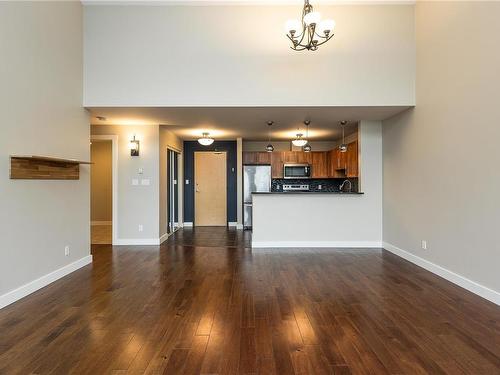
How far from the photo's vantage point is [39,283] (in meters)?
3.34

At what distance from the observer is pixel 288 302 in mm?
2932

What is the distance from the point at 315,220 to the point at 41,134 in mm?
4293

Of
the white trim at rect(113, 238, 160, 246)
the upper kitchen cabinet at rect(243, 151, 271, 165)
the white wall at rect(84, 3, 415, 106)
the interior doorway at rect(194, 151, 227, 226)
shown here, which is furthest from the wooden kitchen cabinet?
the white trim at rect(113, 238, 160, 246)

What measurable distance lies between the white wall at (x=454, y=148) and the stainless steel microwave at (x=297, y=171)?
3.15 metres

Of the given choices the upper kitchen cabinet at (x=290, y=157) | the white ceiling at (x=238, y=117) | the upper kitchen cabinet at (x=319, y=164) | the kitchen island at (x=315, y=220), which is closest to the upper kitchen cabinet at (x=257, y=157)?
the upper kitchen cabinet at (x=290, y=157)

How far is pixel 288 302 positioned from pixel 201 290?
0.97m

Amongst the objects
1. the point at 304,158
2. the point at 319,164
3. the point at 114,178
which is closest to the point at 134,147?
the point at 114,178

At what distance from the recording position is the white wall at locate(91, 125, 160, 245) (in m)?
5.68

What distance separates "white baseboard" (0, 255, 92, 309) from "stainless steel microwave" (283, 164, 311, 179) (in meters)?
5.00

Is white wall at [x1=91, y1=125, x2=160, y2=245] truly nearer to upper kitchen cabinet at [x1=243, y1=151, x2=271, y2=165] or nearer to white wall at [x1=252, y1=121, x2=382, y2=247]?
white wall at [x1=252, y1=121, x2=382, y2=247]

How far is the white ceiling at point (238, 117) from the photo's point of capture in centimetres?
452

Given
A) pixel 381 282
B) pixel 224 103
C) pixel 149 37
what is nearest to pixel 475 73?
pixel 381 282

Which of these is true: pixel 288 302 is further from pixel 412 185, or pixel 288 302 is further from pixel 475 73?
pixel 475 73

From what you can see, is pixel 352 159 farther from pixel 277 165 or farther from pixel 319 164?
pixel 277 165
